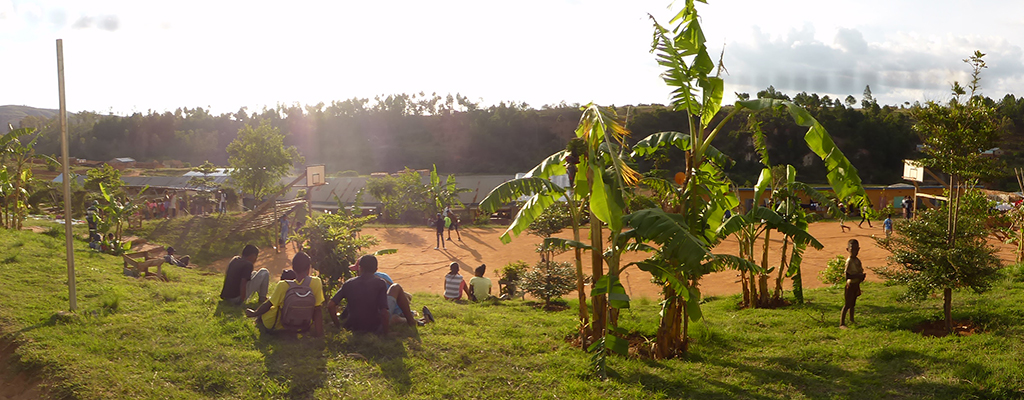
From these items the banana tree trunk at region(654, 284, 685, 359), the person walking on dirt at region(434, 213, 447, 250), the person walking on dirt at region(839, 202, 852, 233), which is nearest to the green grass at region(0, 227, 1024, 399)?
the banana tree trunk at region(654, 284, 685, 359)

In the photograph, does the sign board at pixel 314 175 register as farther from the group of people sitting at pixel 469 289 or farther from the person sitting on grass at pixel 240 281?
the person sitting on grass at pixel 240 281

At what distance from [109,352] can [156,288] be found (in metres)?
2.93

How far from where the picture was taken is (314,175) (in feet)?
74.0

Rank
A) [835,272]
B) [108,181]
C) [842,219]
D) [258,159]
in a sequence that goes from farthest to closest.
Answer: [258,159]
[108,181]
[842,219]
[835,272]

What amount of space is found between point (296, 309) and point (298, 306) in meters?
0.04

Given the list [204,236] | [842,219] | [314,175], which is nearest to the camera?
[842,219]

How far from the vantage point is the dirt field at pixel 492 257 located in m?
13.5

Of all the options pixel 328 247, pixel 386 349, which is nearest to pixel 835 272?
pixel 386 349

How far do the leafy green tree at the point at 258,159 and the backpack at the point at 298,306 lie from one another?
18744mm

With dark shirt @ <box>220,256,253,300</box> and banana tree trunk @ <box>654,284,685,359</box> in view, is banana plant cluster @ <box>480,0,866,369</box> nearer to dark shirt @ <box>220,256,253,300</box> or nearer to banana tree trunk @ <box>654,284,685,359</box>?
banana tree trunk @ <box>654,284,685,359</box>

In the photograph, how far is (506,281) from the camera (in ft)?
38.0

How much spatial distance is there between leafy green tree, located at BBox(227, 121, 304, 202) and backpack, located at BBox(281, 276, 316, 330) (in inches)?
738

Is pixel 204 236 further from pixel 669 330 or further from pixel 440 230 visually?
pixel 669 330

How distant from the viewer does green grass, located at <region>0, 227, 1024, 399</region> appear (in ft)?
17.8
